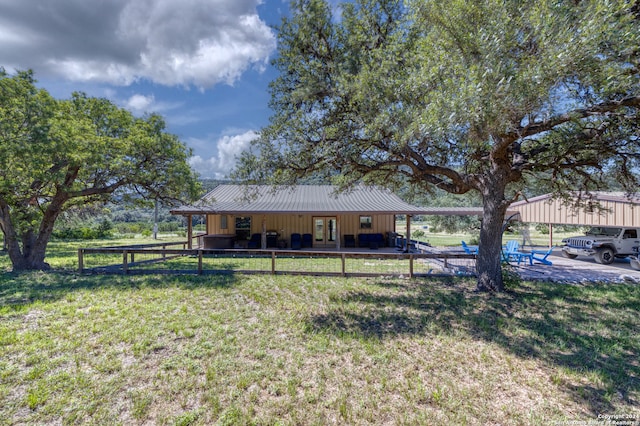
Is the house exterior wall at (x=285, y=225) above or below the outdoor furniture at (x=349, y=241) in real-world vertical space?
above

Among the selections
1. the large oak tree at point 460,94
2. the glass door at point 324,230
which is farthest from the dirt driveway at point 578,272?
the glass door at point 324,230

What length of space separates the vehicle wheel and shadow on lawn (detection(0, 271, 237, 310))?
15.0 m

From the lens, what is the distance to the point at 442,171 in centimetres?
735

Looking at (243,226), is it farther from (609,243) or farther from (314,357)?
(609,243)

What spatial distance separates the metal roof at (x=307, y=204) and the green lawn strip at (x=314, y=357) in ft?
23.1

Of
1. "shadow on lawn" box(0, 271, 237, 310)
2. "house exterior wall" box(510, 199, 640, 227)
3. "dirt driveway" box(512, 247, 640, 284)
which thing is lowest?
"dirt driveway" box(512, 247, 640, 284)

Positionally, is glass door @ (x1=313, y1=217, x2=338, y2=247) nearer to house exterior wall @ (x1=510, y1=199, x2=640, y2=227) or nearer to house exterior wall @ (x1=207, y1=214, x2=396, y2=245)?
house exterior wall @ (x1=207, y1=214, x2=396, y2=245)

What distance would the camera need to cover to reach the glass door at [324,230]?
17062 millimetres

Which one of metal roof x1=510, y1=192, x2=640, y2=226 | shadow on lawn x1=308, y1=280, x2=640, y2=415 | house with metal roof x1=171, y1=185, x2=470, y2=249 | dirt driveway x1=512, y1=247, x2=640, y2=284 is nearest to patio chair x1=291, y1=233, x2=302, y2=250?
house with metal roof x1=171, y1=185, x2=470, y2=249

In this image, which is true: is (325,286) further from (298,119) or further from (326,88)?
(326,88)

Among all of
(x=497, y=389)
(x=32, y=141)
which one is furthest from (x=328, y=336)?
(x=32, y=141)

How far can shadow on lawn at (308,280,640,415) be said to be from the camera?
3662 mm

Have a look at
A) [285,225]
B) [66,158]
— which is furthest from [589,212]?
[66,158]

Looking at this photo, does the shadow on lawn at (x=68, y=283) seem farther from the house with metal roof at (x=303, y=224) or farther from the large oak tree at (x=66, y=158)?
the house with metal roof at (x=303, y=224)
